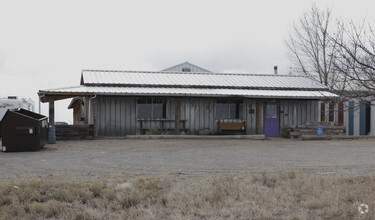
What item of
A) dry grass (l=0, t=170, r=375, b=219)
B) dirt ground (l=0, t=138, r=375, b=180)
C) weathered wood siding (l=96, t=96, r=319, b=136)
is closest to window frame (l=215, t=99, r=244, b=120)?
weathered wood siding (l=96, t=96, r=319, b=136)

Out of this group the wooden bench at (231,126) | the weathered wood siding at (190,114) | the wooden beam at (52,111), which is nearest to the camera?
the wooden beam at (52,111)

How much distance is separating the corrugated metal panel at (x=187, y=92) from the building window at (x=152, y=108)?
2.21 feet

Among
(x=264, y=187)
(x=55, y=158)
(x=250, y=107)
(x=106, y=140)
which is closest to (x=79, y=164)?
(x=55, y=158)

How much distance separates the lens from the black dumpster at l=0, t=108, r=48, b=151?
1376 centimetres

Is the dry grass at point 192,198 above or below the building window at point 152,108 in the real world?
below

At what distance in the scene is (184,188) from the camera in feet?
23.0

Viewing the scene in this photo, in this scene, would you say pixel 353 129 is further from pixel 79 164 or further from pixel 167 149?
pixel 79 164

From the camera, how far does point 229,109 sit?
2206 cm

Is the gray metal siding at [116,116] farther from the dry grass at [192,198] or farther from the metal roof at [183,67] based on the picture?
the dry grass at [192,198]

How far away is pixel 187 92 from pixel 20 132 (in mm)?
8795

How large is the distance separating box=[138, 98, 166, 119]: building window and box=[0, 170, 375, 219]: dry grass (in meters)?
13.4

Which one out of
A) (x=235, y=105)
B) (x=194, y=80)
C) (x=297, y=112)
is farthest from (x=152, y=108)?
(x=297, y=112)

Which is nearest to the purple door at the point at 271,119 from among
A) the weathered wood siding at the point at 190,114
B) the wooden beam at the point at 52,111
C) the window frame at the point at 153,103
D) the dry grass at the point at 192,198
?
the weathered wood siding at the point at 190,114

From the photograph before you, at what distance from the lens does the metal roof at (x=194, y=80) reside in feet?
70.9
